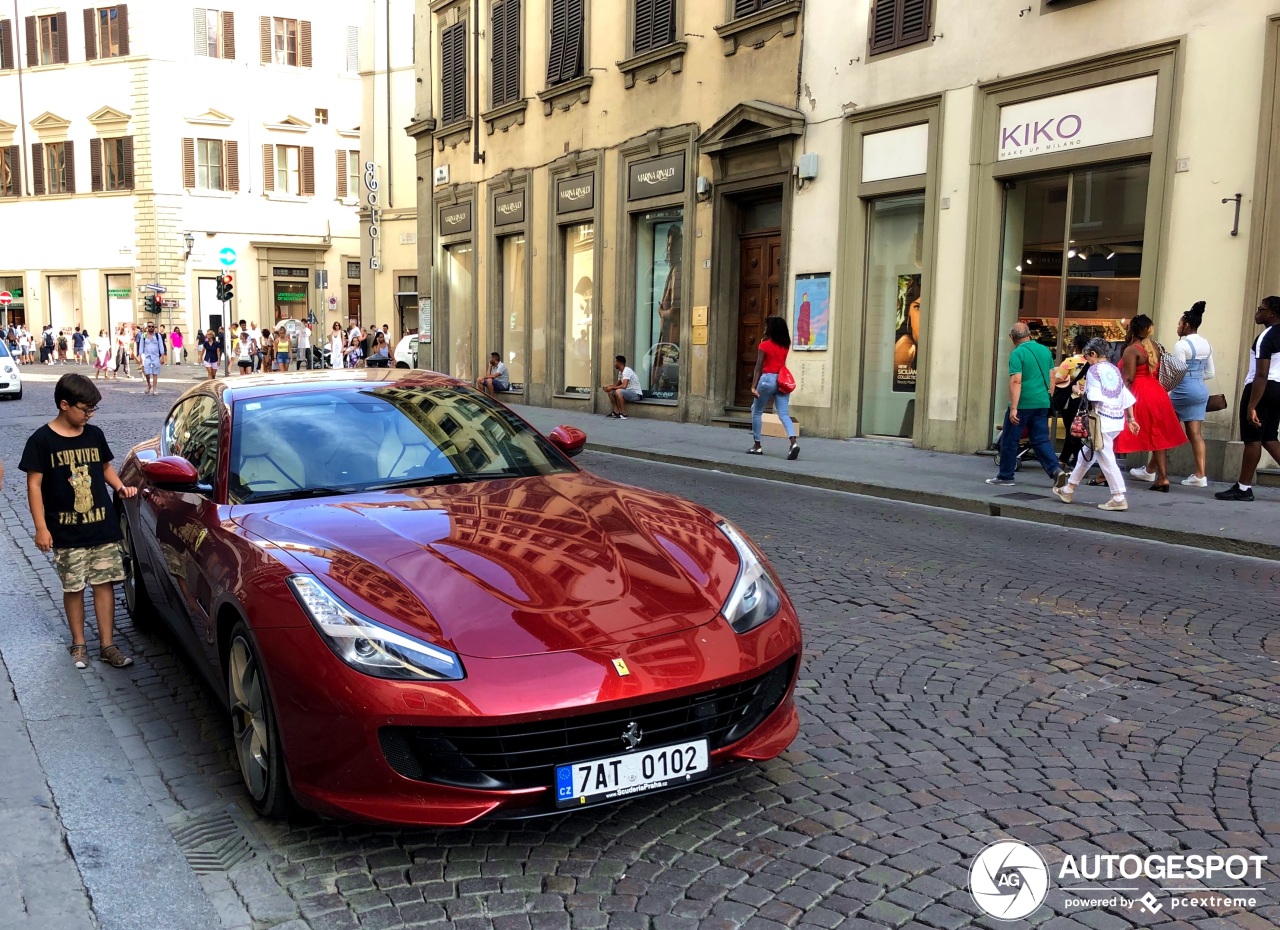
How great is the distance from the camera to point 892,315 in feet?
50.9

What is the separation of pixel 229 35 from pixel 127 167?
7509 millimetres

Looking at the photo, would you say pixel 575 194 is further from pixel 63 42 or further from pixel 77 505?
pixel 63 42

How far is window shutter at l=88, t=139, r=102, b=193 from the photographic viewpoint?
160ft

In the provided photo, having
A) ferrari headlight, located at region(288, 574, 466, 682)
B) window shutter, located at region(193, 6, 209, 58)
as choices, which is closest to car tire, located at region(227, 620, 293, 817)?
ferrari headlight, located at region(288, 574, 466, 682)

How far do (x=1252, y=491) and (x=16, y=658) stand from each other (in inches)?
412

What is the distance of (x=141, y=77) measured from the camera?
4762 centimetres

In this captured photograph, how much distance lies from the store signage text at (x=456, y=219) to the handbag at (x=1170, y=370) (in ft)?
64.3

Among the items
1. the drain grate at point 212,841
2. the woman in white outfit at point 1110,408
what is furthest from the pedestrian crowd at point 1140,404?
the drain grate at point 212,841

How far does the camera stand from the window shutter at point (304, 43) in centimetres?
4919

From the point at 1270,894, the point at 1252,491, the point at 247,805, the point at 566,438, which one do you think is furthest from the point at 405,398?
the point at 1252,491

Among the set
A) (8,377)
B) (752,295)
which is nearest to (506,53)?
(752,295)

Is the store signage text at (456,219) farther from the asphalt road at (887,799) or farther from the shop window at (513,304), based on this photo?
the asphalt road at (887,799)

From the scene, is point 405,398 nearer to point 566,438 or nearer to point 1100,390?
point 566,438

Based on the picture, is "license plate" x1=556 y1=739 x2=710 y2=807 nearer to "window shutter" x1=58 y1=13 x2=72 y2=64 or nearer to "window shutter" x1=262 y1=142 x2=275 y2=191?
"window shutter" x1=262 y1=142 x2=275 y2=191
